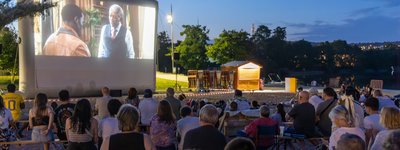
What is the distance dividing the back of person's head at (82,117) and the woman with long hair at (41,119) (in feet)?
5.42

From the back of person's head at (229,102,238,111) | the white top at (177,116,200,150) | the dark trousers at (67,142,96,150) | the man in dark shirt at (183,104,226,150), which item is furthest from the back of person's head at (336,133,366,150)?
the back of person's head at (229,102,238,111)

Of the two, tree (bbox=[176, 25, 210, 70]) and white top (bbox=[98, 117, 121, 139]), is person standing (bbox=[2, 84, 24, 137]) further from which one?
tree (bbox=[176, 25, 210, 70])

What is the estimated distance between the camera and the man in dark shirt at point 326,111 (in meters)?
7.55

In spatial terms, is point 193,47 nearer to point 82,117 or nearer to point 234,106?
point 234,106

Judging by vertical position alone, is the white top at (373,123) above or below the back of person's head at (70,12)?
below

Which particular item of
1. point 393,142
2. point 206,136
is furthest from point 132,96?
point 393,142

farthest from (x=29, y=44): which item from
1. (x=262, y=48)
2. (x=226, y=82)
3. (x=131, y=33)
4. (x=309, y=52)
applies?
(x=309, y=52)

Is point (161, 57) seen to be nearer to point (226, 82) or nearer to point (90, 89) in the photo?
point (226, 82)

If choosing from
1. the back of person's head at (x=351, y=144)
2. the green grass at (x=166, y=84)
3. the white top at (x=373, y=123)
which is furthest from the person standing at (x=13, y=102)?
the green grass at (x=166, y=84)

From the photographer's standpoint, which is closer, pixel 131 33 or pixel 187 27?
pixel 131 33

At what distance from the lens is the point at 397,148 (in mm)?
3340

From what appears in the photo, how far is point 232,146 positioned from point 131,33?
79.5 ft

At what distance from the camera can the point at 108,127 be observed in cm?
586

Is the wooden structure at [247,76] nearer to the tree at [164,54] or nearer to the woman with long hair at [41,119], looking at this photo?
the tree at [164,54]
